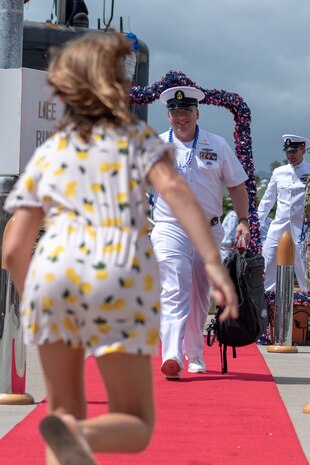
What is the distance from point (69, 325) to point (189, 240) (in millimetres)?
5283

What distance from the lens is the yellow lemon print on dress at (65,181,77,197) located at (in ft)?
13.7

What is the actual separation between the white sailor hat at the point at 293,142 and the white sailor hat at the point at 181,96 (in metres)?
4.85

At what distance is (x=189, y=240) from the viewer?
9359 mm

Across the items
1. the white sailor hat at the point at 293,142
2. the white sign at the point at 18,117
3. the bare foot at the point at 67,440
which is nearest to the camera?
the bare foot at the point at 67,440

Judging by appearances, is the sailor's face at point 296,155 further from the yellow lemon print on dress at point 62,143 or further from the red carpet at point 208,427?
the yellow lemon print on dress at point 62,143

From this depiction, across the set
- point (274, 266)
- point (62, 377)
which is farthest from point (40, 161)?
point (274, 266)

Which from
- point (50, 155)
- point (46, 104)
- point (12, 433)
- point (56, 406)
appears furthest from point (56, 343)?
point (46, 104)

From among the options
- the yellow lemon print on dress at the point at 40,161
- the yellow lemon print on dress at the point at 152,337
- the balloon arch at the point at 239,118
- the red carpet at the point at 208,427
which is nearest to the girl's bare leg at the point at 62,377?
the yellow lemon print on dress at the point at 152,337

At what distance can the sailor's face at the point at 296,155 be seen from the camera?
1444cm

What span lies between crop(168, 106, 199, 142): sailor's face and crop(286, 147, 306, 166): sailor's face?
505 centimetres

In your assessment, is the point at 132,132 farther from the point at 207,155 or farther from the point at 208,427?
the point at 207,155

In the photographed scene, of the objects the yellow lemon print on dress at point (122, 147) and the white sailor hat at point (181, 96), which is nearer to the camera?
the yellow lemon print on dress at point (122, 147)

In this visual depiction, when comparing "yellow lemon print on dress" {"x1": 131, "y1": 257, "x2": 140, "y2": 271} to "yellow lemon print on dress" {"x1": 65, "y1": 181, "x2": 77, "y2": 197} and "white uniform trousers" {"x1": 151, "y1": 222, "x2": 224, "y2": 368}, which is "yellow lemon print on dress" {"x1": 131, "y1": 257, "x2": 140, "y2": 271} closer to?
"yellow lemon print on dress" {"x1": 65, "y1": 181, "x2": 77, "y2": 197}

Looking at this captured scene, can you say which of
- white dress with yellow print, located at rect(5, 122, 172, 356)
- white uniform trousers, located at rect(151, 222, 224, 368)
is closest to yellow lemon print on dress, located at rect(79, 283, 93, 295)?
white dress with yellow print, located at rect(5, 122, 172, 356)
